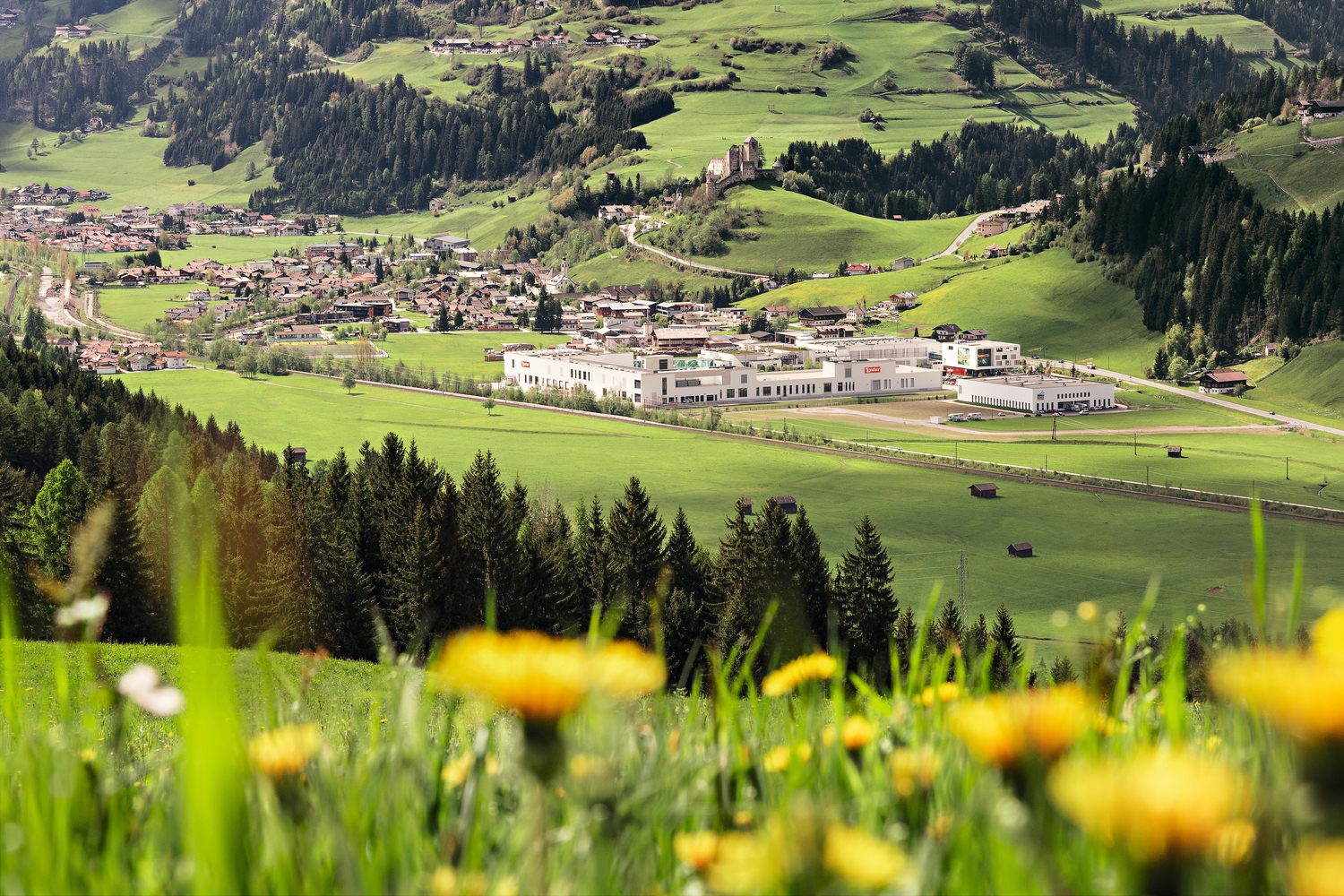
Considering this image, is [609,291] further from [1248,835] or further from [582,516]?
[1248,835]

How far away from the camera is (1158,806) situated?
1.21m

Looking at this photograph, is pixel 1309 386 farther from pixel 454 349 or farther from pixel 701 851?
pixel 701 851

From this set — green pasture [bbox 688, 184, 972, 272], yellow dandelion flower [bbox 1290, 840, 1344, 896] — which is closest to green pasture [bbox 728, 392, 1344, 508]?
yellow dandelion flower [bbox 1290, 840, 1344, 896]

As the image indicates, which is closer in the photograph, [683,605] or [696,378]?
[683,605]

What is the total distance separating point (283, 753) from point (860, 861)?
112cm

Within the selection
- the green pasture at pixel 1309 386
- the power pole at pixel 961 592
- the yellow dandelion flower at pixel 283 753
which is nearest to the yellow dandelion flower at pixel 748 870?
the yellow dandelion flower at pixel 283 753

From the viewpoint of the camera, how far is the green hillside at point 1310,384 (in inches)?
4060

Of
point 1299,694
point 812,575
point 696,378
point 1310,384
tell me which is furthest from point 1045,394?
point 1299,694

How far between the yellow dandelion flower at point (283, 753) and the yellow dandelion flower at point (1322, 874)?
1454mm

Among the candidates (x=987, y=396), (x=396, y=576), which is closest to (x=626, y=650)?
(x=396, y=576)

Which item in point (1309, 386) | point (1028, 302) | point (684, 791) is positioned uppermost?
point (684, 791)

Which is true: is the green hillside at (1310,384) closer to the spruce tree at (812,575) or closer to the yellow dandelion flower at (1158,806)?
the spruce tree at (812,575)

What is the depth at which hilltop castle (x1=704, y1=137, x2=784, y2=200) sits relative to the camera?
191 metres

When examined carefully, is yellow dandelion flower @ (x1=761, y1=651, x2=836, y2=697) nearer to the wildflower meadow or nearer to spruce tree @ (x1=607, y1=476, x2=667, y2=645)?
the wildflower meadow
